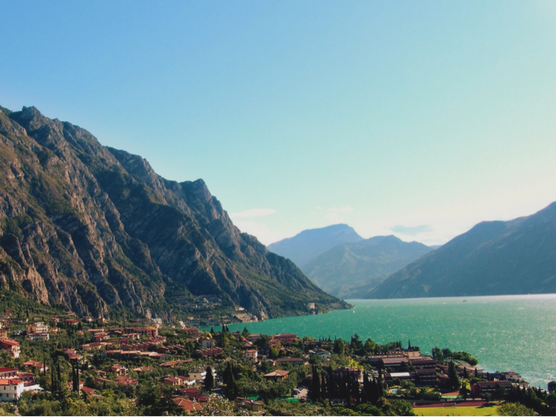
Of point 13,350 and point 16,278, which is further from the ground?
point 16,278

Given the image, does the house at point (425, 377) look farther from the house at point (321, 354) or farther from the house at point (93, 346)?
the house at point (93, 346)

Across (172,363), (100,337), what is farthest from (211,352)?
(100,337)

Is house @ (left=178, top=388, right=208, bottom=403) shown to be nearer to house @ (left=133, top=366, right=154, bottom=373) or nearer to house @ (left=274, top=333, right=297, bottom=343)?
house @ (left=133, top=366, right=154, bottom=373)

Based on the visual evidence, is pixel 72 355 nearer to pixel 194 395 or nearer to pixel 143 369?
pixel 143 369

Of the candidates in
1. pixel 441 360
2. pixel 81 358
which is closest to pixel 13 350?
pixel 81 358

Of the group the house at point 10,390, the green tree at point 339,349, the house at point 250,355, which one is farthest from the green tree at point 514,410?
the house at point 10,390

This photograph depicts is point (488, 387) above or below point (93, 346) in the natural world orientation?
below

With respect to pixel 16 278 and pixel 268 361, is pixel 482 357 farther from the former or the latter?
pixel 16 278

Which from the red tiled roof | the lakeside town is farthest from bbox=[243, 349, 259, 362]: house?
the red tiled roof
